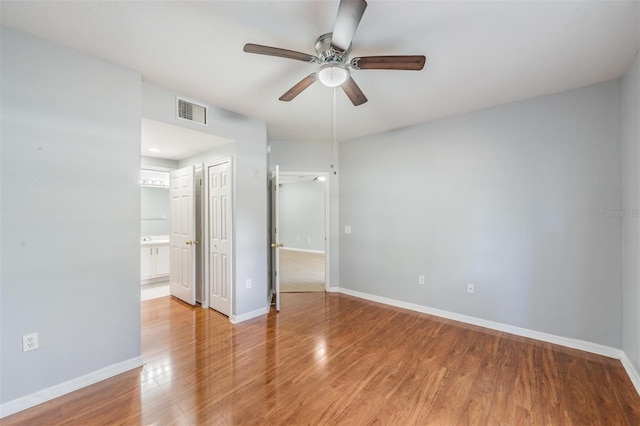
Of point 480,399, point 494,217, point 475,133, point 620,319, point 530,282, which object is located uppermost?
point 475,133

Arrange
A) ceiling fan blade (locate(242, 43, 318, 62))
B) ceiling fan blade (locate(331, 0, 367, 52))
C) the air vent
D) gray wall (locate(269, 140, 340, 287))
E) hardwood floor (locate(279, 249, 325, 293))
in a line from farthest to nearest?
hardwood floor (locate(279, 249, 325, 293)) → gray wall (locate(269, 140, 340, 287)) → the air vent → ceiling fan blade (locate(242, 43, 318, 62)) → ceiling fan blade (locate(331, 0, 367, 52))

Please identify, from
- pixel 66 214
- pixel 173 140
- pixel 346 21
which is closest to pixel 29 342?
pixel 66 214

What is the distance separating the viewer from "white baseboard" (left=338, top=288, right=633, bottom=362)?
2.55 metres

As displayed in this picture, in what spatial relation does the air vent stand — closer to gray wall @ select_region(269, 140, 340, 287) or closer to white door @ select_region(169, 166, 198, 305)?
white door @ select_region(169, 166, 198, 305)

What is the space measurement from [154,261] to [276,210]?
9.21 feet

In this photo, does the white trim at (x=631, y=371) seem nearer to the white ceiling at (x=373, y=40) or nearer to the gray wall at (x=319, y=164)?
the white ceiling at (x=373, y=40)

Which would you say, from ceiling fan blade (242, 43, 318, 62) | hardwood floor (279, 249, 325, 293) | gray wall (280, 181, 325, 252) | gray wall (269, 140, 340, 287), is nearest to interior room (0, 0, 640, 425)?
ceiling fan blade (242, 43, 318, 62)

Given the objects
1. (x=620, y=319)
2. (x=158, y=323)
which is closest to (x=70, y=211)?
(x=158, y=323)

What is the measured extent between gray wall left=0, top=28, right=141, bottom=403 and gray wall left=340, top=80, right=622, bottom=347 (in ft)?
10.8

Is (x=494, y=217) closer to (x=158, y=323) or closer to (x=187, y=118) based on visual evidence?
(x=187, y=118)

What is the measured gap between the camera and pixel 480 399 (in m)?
1.95

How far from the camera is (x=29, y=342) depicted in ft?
6.13

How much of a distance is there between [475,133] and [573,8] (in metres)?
1.72

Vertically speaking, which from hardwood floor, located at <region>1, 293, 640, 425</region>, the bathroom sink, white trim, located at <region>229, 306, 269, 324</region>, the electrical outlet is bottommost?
hardwood floor, located at <region>1, 293, 640, 425</region>
